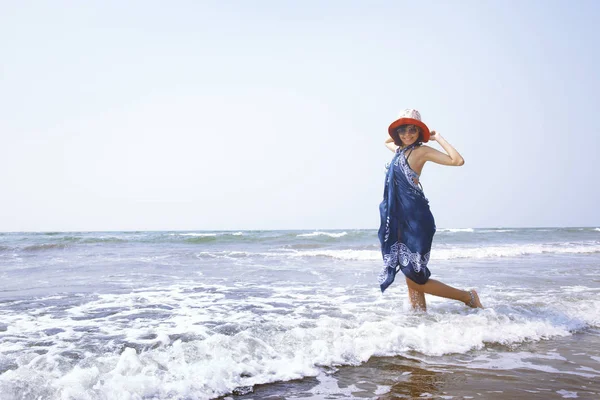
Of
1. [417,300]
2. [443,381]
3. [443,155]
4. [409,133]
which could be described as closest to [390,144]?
[409,133]

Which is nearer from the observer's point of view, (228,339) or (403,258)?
(228,339)

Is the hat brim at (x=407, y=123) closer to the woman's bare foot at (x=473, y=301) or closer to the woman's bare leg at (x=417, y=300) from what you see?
the woman's bare leg at (x=417, y=300)

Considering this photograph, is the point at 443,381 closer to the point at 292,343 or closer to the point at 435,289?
the point at 292,343

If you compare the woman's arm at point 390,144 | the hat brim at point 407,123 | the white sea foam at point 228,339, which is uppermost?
the hat brim at point 407,123

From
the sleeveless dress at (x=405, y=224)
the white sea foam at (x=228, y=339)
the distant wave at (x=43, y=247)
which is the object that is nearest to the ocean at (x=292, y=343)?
the white sea foam at (x=228, y=339)

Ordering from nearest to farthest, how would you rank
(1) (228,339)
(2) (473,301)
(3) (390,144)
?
1. (1) (228,339)
2. (3) (390,144)
3. (2) (473,301)

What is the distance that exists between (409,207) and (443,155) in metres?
0.56

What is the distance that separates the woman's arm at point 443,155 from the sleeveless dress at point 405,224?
0.18m

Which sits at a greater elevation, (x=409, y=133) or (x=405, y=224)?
(x=409, y=133)

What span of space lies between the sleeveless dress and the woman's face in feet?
0.18

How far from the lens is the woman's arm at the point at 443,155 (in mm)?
3973

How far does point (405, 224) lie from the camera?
14.0 ft

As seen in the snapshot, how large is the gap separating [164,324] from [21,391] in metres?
1.82

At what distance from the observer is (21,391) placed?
245cm
